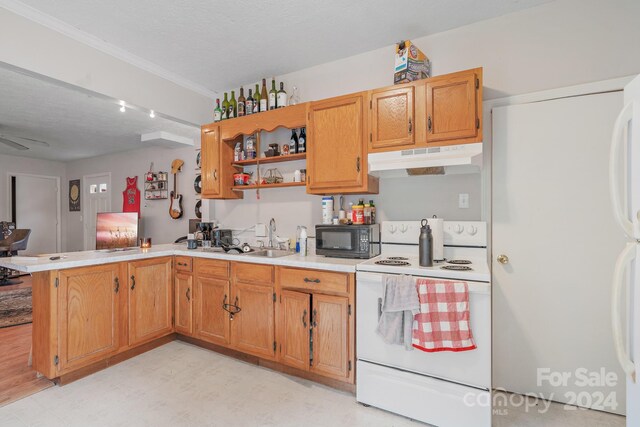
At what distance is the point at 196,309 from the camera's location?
286 cm

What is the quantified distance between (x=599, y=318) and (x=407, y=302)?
4.23 ft

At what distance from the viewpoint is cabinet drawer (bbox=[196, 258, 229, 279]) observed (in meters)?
2.68

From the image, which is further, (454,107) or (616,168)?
(454,107)

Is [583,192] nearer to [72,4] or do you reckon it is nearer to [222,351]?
[222,351]

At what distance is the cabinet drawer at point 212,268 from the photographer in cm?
268

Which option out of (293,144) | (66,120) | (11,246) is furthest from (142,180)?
(293,144)

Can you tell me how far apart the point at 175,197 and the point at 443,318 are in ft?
17.3

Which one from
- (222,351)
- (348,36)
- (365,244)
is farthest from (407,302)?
(348,36)

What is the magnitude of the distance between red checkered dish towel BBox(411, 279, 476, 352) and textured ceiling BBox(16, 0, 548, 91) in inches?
74.3

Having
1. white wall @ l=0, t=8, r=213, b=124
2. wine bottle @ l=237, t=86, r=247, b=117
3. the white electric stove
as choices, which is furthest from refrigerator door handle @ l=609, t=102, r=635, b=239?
white wall @ l=0, t=8, r=213, b=124

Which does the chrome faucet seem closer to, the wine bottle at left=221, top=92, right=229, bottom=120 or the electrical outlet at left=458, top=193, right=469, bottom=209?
the wine bottle at left=221, top=92, right=229, bottom=120

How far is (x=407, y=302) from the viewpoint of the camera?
1.78 m

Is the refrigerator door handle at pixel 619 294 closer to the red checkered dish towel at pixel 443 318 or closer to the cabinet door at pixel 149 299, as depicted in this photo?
the red checkered dish towel at pixel 443 318

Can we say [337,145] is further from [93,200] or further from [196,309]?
[93,200]
